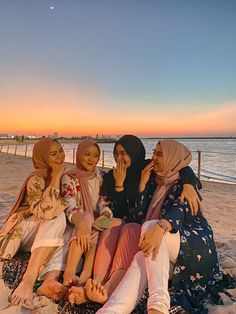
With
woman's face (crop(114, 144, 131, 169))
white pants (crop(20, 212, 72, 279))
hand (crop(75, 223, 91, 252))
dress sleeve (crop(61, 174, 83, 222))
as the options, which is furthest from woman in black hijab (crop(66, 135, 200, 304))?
white pants (crop(20, 212, 72, 279))

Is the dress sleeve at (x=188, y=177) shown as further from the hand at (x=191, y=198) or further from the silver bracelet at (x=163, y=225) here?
the silver bracelet at (x=163, y=225)

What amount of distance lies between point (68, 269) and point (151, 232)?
2.38 feet

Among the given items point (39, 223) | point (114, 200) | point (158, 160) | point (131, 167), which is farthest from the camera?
point (131, 167)

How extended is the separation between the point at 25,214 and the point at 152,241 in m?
1.33

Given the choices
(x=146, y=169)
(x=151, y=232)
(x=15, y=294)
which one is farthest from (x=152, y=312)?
(x=146, y=169)

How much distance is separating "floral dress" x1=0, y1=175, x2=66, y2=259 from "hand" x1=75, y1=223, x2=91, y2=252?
10.9 inches

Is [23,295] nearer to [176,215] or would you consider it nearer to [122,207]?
[122,207]

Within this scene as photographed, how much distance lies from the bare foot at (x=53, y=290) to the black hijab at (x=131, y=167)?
936mm

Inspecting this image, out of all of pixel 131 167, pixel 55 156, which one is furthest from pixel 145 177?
pixel 55 156

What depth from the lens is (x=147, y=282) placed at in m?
2.19

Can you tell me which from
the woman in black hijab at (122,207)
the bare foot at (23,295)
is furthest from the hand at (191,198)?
the bare foot at (23,295)

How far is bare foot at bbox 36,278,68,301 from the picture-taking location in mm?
2289

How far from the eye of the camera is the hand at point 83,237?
2498mm

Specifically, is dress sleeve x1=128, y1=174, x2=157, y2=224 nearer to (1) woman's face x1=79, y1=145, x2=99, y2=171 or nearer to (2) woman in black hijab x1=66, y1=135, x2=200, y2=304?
(2) woman in black hijab x1=66, y1=135, x2=200, y2=304
